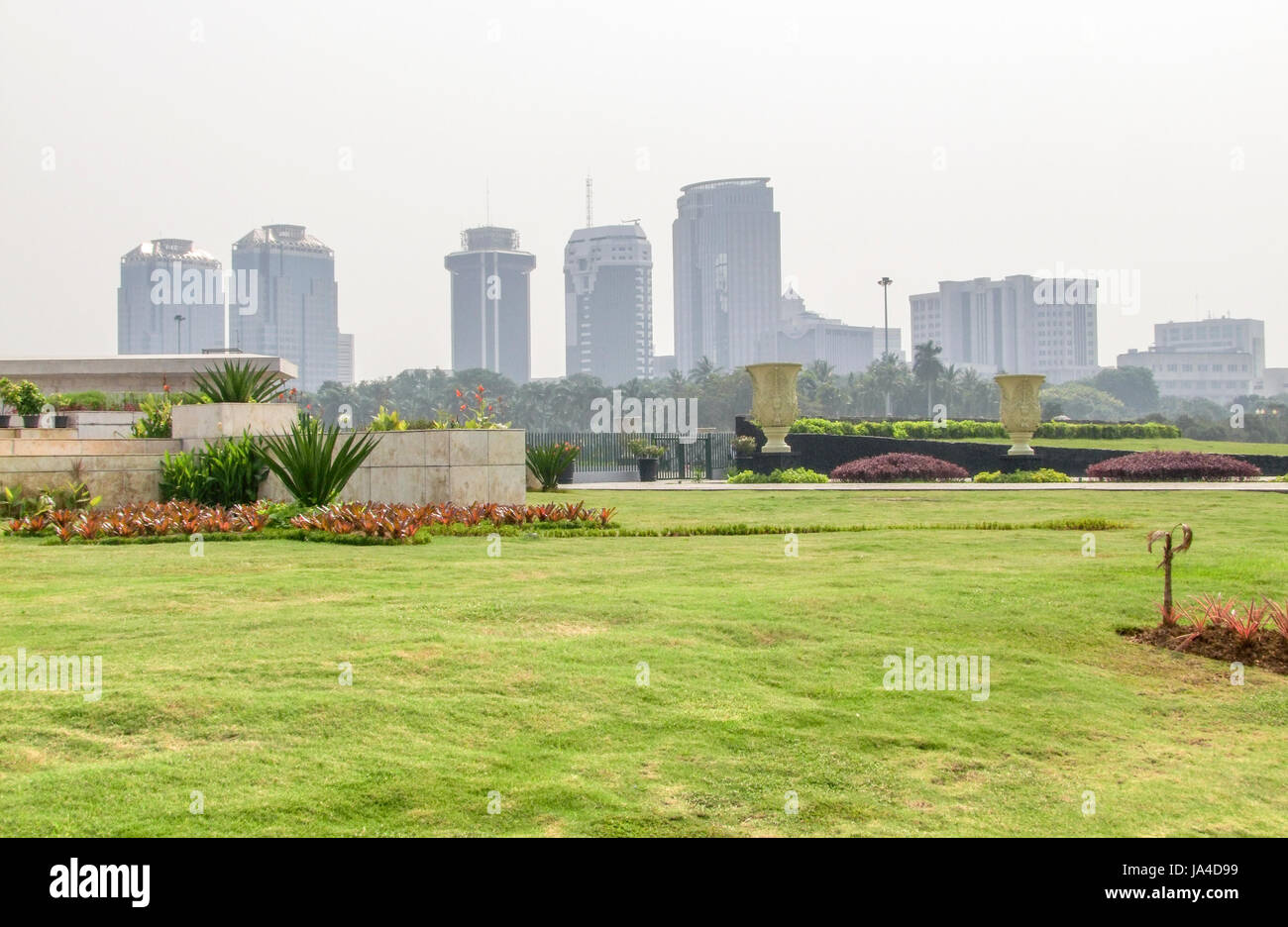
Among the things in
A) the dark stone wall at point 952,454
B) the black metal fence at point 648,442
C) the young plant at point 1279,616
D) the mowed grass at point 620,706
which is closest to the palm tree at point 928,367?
the black metal fence at point 648,442

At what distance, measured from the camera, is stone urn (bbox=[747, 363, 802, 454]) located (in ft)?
105

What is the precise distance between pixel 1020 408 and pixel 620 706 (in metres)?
27.3

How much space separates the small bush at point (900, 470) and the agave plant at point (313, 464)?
16.0 meters

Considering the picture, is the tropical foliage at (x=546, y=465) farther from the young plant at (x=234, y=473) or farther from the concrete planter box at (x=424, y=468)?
the young plant at (x=234, y=473)

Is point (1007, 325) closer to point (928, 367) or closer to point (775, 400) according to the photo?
point (928, 367)

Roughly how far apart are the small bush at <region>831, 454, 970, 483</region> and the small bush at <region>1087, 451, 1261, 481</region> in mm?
3547

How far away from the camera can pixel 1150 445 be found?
3459 centimetres

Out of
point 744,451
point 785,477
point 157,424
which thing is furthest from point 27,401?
point 744,451

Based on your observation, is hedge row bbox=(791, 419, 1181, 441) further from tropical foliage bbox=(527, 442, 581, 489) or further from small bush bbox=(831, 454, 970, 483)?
tropical foliage bbox=(527, 442, 581, 489)

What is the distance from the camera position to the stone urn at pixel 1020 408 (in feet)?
101
